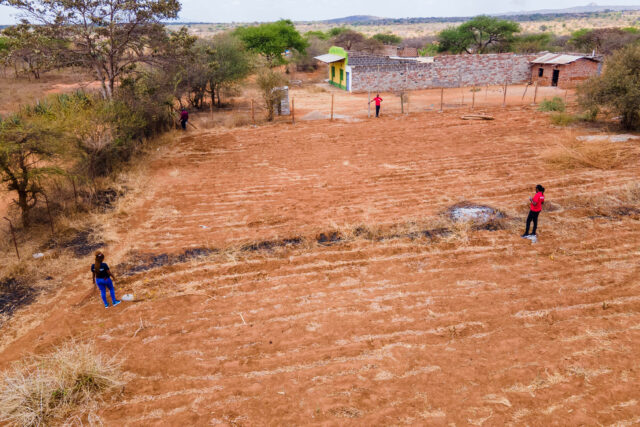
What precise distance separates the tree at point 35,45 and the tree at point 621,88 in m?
21.8

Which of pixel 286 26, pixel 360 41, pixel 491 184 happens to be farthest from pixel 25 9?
pixel 360 41

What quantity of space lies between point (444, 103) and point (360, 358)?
80.5 ft

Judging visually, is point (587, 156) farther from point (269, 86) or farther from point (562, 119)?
point (269, 86)

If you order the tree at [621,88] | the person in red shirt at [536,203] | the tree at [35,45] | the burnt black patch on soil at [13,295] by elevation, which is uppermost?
the tree at [35,45]

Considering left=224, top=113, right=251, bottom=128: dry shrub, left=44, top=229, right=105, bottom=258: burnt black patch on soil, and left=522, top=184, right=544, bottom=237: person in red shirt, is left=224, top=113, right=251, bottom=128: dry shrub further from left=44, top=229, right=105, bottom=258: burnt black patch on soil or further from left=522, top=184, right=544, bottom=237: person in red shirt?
left=522, top=184, right=544, bottom=237: person in red shirt

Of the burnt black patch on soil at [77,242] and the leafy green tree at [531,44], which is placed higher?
the leafy green tree at [531,44]

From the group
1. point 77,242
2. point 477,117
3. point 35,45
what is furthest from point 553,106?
point 35,45

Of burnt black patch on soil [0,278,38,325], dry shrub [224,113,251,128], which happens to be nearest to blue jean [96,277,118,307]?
burnt black patch on soil [0,278,38,325]

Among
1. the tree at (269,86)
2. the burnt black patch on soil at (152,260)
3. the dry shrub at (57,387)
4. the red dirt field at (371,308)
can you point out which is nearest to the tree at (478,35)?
the tree at (269,86)

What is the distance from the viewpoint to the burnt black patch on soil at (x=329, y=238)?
9750 millimetres

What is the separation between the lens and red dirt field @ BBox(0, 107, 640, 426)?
17.7 ft

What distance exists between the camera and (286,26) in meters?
44.4

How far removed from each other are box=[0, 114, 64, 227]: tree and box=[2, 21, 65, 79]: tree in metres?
6.64

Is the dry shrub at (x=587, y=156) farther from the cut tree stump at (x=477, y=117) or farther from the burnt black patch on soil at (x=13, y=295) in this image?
the burnt black patch on soil at (x=13, y=295)
